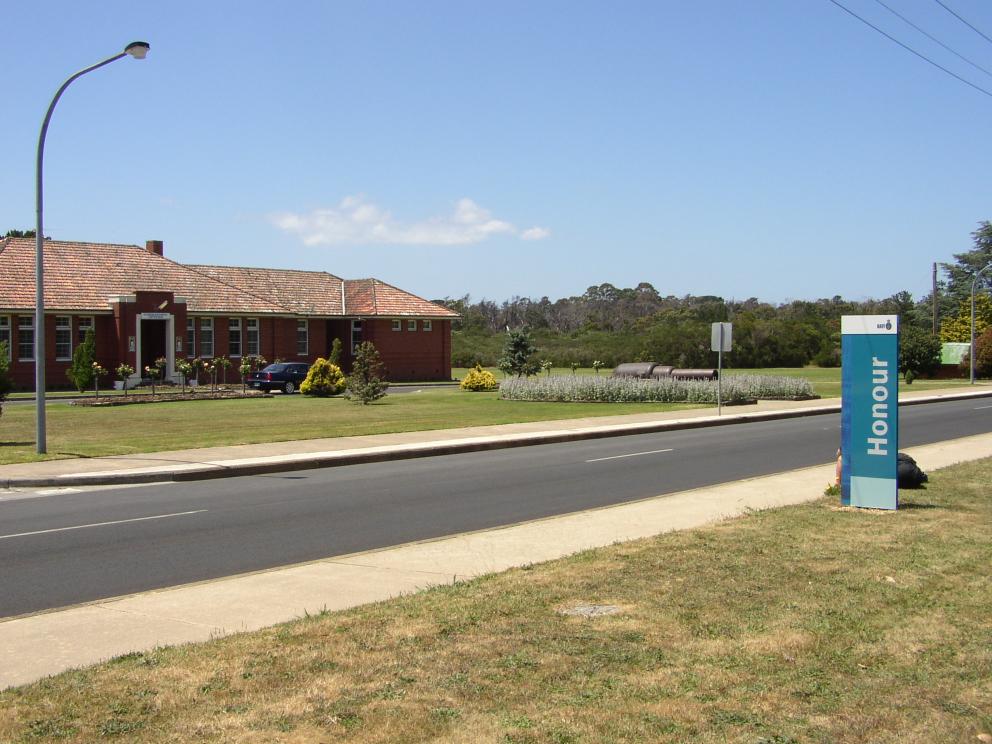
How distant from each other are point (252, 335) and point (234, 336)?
103 centimetres

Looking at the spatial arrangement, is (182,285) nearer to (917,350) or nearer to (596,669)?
(917,350)

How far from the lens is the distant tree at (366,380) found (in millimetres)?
37406

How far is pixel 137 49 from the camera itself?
17516 mm

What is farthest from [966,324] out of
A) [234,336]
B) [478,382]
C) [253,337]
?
[234,336]

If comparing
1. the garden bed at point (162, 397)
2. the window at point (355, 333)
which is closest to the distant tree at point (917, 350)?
the window at point (355, 333)

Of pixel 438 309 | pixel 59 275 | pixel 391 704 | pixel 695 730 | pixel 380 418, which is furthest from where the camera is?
pixel 438 309

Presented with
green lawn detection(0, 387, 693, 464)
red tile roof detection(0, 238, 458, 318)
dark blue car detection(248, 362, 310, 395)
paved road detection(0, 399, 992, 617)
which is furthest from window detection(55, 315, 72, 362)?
paved road detection(0, 399, 992, 617)

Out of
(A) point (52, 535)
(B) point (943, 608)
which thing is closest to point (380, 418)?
(A) point (52, 535)

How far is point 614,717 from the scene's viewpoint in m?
5.09

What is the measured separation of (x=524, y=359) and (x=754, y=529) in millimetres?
46313

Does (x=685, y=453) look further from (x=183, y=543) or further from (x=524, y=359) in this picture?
(x=524, y=359)

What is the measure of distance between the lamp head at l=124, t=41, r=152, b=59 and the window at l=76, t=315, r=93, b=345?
33.3 m

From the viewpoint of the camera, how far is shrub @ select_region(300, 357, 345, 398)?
4366 cm

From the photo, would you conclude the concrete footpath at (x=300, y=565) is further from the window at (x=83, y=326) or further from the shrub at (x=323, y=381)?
the window at (x=83, y=326)
